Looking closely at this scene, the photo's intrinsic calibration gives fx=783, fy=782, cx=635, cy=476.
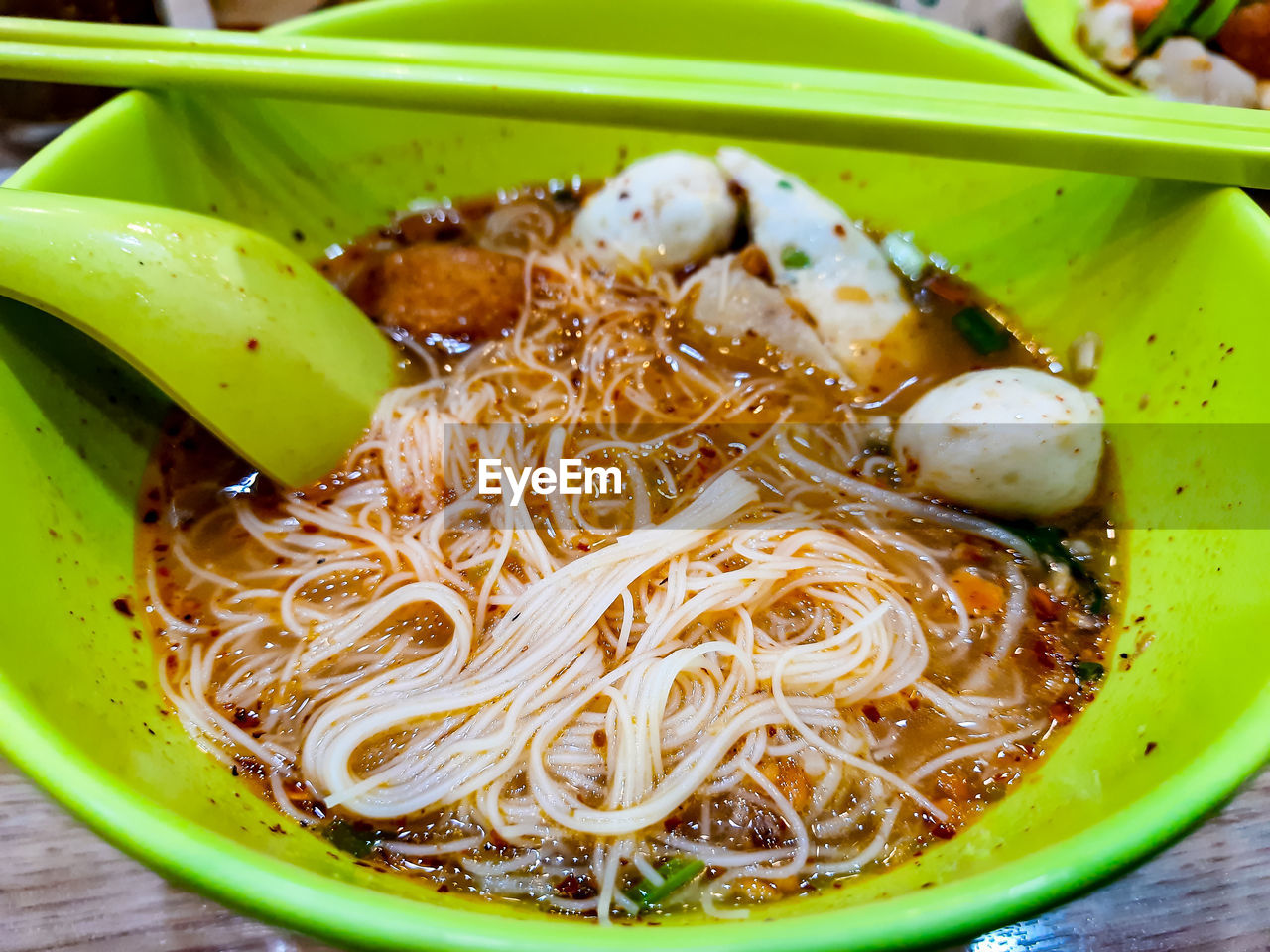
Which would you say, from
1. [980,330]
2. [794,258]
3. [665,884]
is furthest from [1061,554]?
[665,884]

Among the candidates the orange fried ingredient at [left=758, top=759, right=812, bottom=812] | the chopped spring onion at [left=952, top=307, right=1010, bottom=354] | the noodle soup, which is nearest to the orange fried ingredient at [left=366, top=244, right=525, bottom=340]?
the noodle soup

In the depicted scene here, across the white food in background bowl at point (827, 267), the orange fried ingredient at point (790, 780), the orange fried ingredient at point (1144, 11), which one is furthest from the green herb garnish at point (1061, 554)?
the orange fried ingredient at point (1144, 11)

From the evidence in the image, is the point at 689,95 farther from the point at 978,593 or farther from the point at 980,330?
the point at 978,593

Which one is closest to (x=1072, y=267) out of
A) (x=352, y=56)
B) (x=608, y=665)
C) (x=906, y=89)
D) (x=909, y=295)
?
(x=909, y=295)

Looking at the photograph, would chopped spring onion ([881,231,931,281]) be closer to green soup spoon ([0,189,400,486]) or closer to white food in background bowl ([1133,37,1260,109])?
white food in background bowl ([1133,37,1260,109])

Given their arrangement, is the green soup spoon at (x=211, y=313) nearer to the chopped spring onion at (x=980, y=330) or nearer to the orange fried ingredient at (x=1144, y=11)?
the chopped spring onion at (x=980, y=330)

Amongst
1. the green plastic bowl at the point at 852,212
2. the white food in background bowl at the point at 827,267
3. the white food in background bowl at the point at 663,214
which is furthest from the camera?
the white food in background bowl at the point at 663,214
